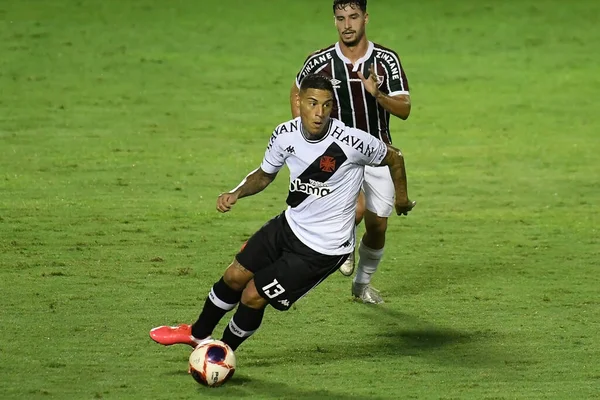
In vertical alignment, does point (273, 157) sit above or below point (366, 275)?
above

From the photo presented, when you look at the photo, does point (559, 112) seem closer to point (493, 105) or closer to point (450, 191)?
point (493, 105)

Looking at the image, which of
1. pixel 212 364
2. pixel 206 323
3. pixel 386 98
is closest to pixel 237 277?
pixel 206 323

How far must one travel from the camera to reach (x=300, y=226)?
696 cm

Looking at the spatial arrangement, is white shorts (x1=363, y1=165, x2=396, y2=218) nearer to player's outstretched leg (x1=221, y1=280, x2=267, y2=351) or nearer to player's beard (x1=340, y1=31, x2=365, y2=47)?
player's beard (x1=340, y1=31, x2=365, y2=47)

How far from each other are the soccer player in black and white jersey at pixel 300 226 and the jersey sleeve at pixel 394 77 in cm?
119

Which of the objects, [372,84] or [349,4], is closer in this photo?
[372,84]

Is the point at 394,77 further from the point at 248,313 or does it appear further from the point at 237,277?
the point at 248,313

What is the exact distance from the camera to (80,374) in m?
6.88

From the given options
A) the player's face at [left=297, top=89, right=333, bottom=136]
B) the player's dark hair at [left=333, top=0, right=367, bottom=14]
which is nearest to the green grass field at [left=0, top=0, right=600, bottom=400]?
the player's face at [left=297, top=89, right=333, bottom=136]

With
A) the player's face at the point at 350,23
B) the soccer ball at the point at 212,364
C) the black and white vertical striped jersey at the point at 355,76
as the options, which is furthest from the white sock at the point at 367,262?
the soccer ball at the point at 212,364

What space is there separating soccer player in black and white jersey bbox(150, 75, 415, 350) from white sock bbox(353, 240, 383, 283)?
1548mm

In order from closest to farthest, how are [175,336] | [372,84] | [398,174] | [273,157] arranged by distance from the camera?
1. [273,157]
2. [175,336]
3. [398,174]
4. [372,84]

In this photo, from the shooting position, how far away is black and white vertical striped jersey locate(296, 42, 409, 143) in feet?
27.1

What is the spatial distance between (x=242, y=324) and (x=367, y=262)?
195 centimetres
